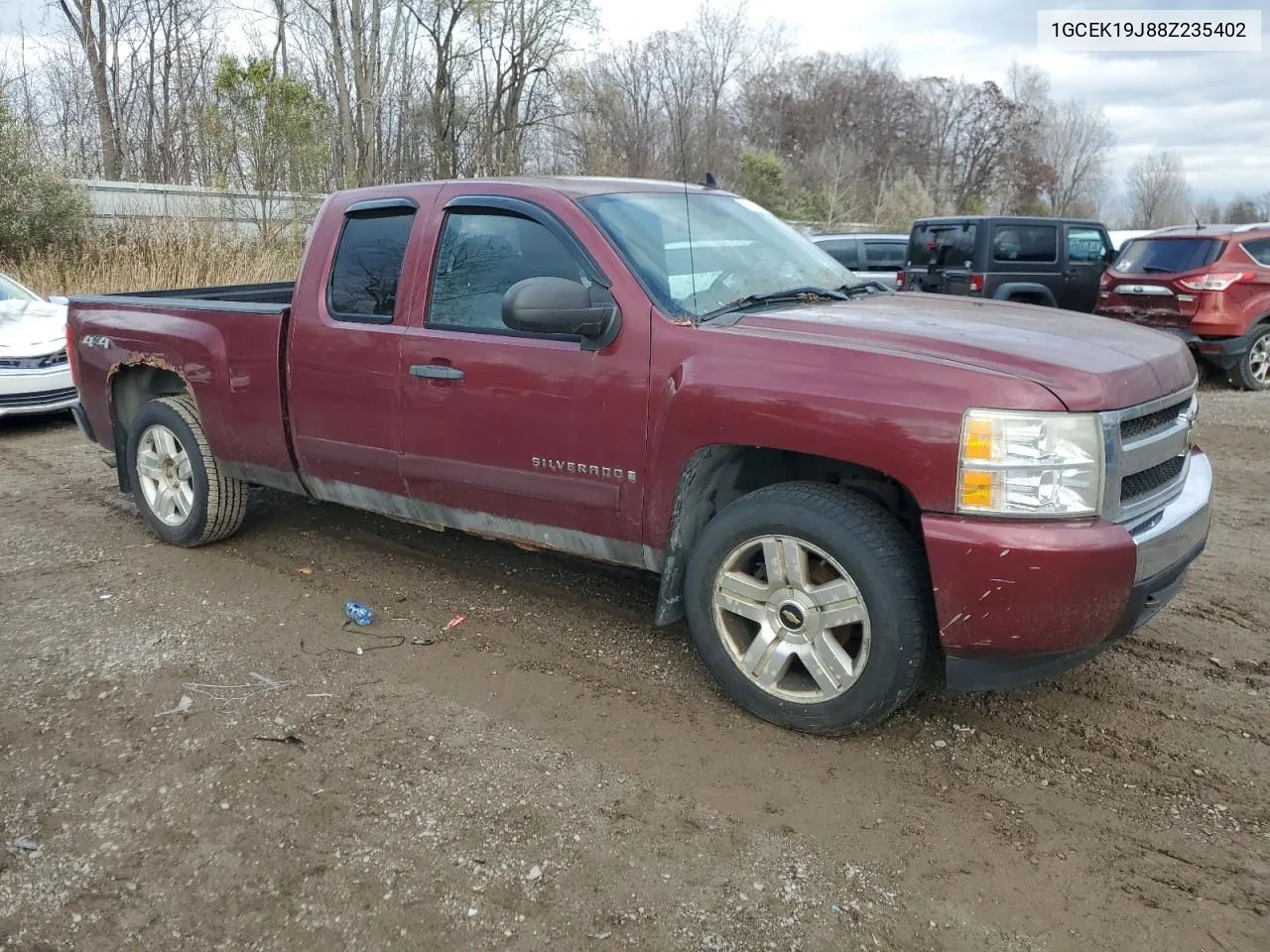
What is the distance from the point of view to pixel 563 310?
3412mm

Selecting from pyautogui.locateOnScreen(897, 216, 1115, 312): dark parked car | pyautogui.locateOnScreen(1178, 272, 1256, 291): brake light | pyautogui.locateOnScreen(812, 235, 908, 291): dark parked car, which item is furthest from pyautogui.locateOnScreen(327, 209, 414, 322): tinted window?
pyautogui.locateOnScreen(812, 235, 908, 291): dark parked car

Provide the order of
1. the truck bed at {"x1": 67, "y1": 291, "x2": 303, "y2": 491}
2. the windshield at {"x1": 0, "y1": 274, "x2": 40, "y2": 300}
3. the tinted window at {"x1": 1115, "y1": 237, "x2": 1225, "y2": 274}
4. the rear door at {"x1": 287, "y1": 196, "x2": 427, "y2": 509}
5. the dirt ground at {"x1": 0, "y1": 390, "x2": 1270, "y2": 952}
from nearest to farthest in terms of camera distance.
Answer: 1. the dirt ground at {"x1": 0, "y1": 390, "x2": 1270, "y2": 952}
2. the rear door at {"x1": 287, "y1": 196, "x2": 427, "y2": 509}
3. the truck bed at {"x1": 67, "y1": 291, "x2": 303, "y2": 491}
4. the windshield at {"x1": 0, "y1": 274, "x2": 40, "y2": 300}
5. the tinted window at {"x1": 1115, "y1": 237, "x2": 1225, "y2": 274}

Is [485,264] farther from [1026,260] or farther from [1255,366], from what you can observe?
[1026,260]

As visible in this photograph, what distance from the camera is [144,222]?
16.3 meters

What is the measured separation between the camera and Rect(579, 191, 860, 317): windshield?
364cm

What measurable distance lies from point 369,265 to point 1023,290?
31.6 ft

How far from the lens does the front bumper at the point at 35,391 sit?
857 cm

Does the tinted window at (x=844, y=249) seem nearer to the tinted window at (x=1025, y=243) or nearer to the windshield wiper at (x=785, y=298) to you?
the tinted window at (x=1025, y=243)

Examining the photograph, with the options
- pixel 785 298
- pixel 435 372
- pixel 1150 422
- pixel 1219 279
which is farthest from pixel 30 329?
pixel 1219 279

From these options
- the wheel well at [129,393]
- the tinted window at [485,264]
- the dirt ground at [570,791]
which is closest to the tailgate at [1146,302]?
the dirt ground at [570,791]

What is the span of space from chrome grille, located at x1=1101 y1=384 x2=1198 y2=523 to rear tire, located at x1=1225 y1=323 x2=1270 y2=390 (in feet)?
26.9

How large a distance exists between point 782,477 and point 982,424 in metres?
0.87

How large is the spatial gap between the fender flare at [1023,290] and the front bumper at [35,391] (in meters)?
9.91

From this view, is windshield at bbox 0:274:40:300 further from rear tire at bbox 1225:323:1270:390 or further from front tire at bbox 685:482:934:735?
rear tire at bbox 1225:323:1270:390
